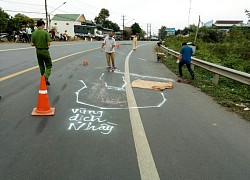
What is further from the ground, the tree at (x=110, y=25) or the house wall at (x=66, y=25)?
the tree at (x=110, y=25)

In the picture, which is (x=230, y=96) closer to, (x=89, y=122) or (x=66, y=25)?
(x=89, y=122)

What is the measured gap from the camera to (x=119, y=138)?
3.72 meters

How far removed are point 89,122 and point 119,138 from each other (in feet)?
2.72

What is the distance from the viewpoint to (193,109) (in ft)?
18.2

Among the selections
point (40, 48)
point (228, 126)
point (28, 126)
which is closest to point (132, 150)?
point (28, 126)

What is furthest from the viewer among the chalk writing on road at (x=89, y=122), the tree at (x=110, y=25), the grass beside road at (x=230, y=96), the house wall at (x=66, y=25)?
the tree at (x=110, y=25)

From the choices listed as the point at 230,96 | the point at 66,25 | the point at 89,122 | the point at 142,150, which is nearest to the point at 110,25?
the point at 66,25

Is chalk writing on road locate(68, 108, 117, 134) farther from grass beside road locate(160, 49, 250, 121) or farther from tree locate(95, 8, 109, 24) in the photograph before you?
tree locate(95, 8, 109, 24)

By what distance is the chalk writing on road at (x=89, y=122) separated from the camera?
4.04m

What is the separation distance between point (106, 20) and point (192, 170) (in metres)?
120

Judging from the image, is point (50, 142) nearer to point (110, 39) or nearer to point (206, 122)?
point (206, 122)

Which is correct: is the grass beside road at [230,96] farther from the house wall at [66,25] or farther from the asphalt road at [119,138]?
the house wall at [66,25]

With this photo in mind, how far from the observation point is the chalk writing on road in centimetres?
404

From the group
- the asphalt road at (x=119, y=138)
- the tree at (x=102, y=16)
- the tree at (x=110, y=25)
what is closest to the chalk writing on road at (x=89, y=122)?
the asphalt road at (x=119, y=138)
